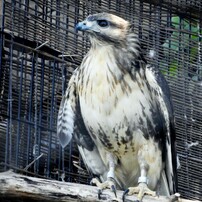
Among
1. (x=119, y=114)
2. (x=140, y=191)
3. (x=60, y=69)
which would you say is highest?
(x=60, y=69)

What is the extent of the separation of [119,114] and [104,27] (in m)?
0.60

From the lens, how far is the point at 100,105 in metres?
4.71

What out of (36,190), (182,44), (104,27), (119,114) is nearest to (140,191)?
(119,114)

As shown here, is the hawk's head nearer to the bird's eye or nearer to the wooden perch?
the bird's eye

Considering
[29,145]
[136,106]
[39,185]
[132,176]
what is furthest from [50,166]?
[39,185]

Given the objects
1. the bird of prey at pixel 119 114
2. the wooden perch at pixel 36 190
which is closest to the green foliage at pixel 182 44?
the bird of prey at pixel 119 114

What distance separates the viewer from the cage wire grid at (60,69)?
211 inches

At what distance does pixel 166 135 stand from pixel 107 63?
62 cm

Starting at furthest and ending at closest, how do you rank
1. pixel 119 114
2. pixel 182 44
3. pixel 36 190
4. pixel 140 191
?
pixel 182 44
pixel 119 114
pixel 140 191
pixel 36 190

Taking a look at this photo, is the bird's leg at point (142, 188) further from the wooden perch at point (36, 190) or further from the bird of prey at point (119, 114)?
the wooden perch at point (36, 190)

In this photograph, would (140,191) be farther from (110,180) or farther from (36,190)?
(36,190)

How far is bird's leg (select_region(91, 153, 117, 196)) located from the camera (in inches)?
179

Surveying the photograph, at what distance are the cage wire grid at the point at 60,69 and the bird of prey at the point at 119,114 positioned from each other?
0.47 metres

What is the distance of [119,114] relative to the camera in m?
4.69
